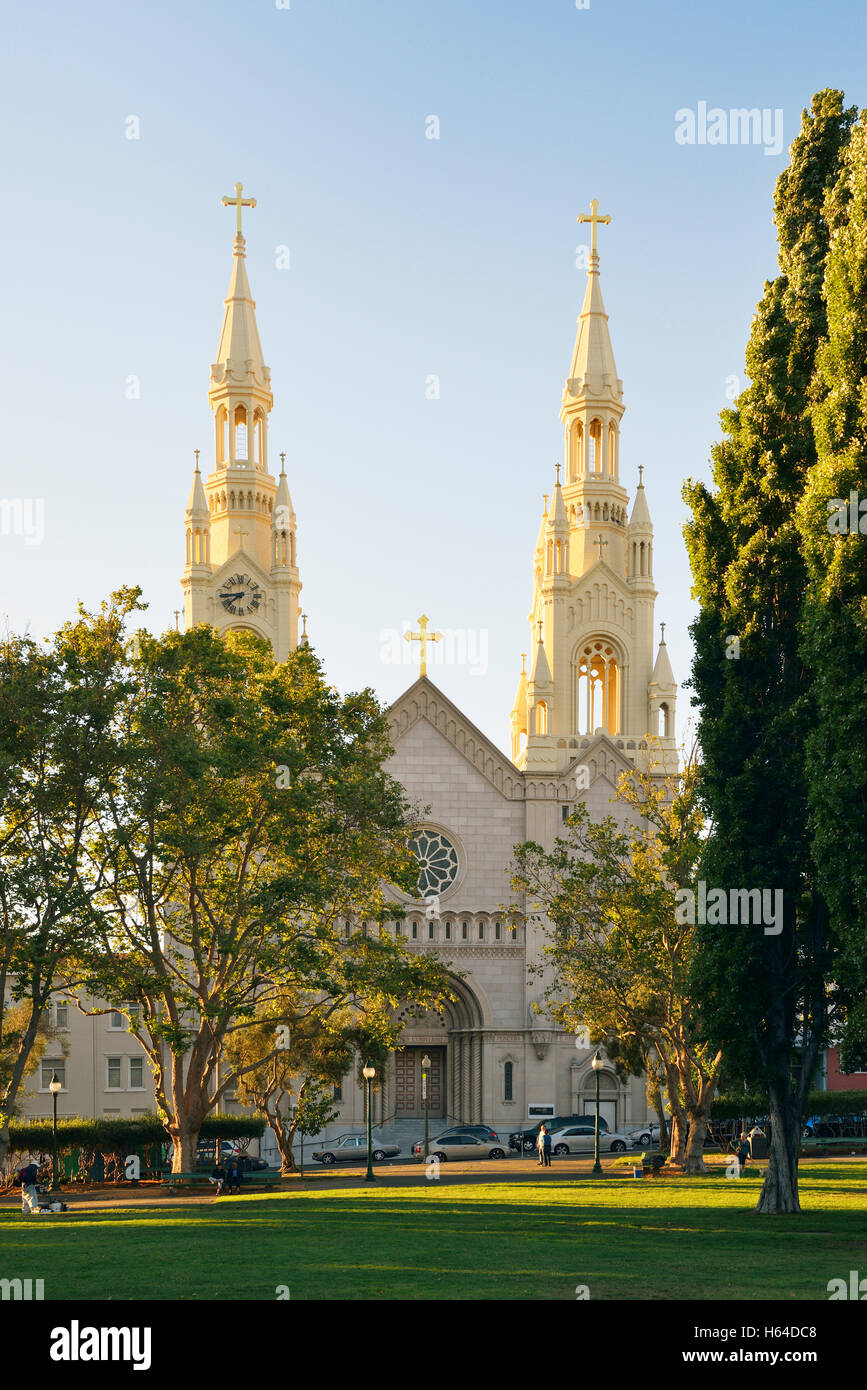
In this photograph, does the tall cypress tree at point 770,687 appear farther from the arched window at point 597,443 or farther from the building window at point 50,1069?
the arched window at point 597,443

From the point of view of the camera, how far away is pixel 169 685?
3784 centimetres

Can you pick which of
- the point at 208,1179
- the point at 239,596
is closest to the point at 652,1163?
the point at 208,1179

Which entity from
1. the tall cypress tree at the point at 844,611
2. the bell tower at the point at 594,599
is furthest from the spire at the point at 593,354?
the tall cypress tree at the point at 844,611

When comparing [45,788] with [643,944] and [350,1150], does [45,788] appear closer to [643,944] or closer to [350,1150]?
[643,944]

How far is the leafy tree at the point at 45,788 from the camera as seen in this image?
1332 inches

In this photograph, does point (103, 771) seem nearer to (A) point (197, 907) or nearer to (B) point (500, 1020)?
(A) point (197, 907)

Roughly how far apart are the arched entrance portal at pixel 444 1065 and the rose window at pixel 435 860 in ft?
14.6

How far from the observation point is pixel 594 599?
258ft

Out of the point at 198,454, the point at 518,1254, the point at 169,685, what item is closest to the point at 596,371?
the point at 198,454

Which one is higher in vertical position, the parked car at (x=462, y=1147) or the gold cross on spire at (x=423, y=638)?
the gold cross on spire at (x=423, y=638)

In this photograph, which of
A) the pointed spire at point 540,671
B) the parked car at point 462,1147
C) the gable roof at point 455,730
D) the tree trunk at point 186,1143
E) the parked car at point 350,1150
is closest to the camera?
the tree trunk at point 186,1143

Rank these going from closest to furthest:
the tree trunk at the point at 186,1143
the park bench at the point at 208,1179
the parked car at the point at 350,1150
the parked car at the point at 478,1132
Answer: the park bench at the point at 208,1179 < the tree trunk at the point at 186,1143 < the parked car at the point at 350,1150 < the parked car at the point at 478,1132

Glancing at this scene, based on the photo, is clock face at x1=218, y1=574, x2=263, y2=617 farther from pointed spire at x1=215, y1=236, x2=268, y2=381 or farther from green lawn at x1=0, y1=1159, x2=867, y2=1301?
green lawn at x1=0, y1=1159, x2=867, y2=1301

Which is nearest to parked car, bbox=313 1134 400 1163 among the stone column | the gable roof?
the stone column
